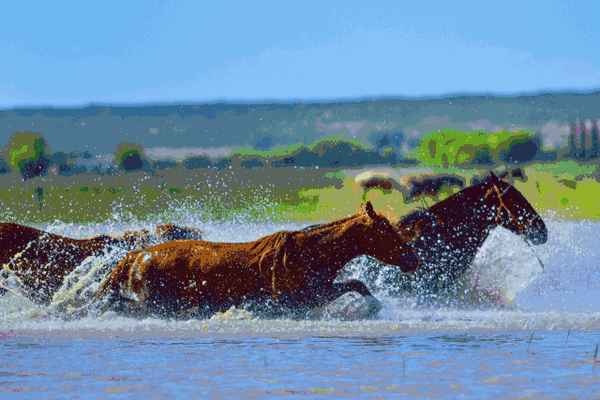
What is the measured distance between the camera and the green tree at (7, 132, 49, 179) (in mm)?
97500

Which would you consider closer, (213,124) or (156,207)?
(156,207)

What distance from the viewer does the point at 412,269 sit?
14.0 metres

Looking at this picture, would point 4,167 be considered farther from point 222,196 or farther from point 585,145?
point 585,145

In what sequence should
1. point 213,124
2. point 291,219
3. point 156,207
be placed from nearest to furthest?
point 291,219
point 156,207
point 213,124

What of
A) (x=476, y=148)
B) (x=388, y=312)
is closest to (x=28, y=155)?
(x=476, y=148)

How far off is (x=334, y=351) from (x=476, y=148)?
122326 mm

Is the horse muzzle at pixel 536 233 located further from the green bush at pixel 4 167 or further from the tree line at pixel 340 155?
the green bush at pixel 4 167

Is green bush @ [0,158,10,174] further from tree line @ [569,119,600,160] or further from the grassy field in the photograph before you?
tree line @ [569,119,600,160]

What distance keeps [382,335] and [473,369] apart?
7.08ft

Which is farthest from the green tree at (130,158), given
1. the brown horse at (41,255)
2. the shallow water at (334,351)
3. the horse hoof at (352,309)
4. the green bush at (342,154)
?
the horse hoof at (352,309)

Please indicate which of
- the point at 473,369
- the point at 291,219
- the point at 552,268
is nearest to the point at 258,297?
the point at 473,369

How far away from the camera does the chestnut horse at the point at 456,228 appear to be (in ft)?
50.1

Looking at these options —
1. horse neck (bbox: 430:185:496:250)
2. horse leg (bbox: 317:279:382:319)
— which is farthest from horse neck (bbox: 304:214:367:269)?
horse neck (bbox: 430:185:496:250)

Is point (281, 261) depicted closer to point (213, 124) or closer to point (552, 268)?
point (552, 268)
